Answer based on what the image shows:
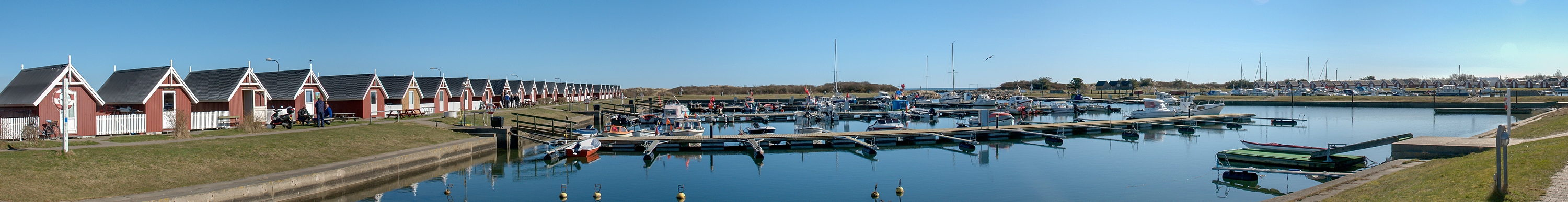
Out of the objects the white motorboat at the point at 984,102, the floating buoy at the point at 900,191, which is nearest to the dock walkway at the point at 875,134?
the floating buoy at the point at 900,191

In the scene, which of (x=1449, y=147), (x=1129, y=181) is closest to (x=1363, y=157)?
(x=1449, y=147)

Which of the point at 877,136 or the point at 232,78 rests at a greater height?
the point at 232,78

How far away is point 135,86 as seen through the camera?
2991 cm

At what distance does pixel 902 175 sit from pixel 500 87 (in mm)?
55687

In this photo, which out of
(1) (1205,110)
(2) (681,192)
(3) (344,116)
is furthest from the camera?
(1) (1205,110)

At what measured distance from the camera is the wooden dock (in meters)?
38.4

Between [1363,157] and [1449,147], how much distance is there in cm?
569

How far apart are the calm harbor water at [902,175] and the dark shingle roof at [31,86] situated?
41.1 feet

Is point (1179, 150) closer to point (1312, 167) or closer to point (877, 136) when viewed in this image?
point (1312, 167)

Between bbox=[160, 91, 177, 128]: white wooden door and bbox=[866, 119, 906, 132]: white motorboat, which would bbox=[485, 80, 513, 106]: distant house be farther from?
bbox=[160, 91, 177, 128]: white wooden door

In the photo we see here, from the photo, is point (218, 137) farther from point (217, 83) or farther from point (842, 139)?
point (842, 139)

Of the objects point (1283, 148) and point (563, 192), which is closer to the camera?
point (563, 192)

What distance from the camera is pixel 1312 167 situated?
27.8 m

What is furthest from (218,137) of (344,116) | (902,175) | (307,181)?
(902,175)
